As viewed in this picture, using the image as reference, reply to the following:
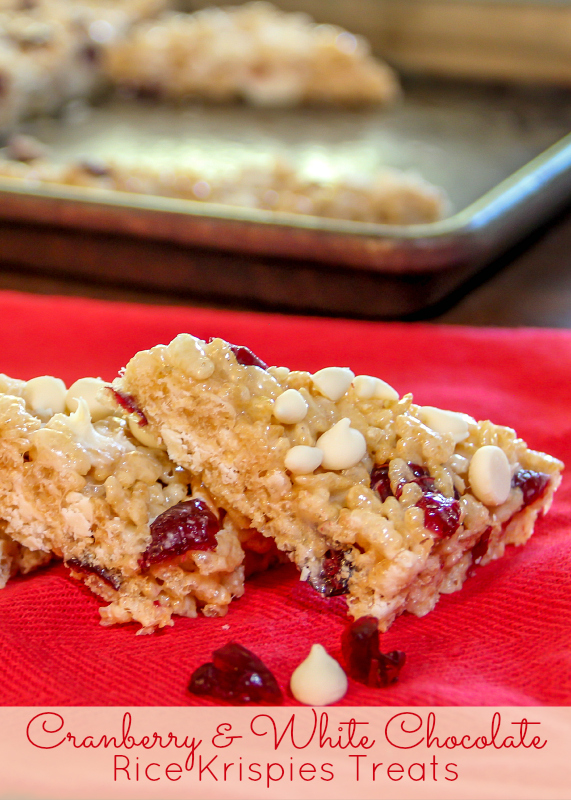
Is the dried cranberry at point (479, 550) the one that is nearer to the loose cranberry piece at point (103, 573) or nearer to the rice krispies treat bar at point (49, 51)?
the loose cranberry piece at point (103, 573)

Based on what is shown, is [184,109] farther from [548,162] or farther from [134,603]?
[134,603]

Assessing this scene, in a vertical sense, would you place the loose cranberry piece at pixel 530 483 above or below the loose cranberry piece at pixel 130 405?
below

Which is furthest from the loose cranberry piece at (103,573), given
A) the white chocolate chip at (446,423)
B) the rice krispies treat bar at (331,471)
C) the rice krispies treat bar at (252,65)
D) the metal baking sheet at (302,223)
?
the rice krispies treat bar at (252,65)

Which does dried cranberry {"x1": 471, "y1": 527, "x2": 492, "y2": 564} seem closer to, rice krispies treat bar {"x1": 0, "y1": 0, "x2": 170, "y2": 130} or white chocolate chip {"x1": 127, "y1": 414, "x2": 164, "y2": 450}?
white chocolate chip {"x1": 127, "y1": 414, "x2": 164, "y2": 450}

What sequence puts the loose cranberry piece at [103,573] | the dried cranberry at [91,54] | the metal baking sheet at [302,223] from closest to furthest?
the loose cranberry piece at [103,573] → the metal baking sheet at [302,223] → the dried cranberry at [91,54]

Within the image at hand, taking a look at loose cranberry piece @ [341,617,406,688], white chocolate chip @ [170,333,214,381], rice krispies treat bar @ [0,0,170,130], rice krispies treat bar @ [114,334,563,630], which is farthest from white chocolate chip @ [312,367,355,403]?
rice krispies treat bar @ [0,0,170,130]

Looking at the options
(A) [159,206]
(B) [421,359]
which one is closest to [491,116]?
(A) [159,206]

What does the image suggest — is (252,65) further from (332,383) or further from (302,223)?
(332,383)

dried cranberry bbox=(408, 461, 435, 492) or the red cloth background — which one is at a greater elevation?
dried cranberry bbox=(408, 461, 435, 492)
